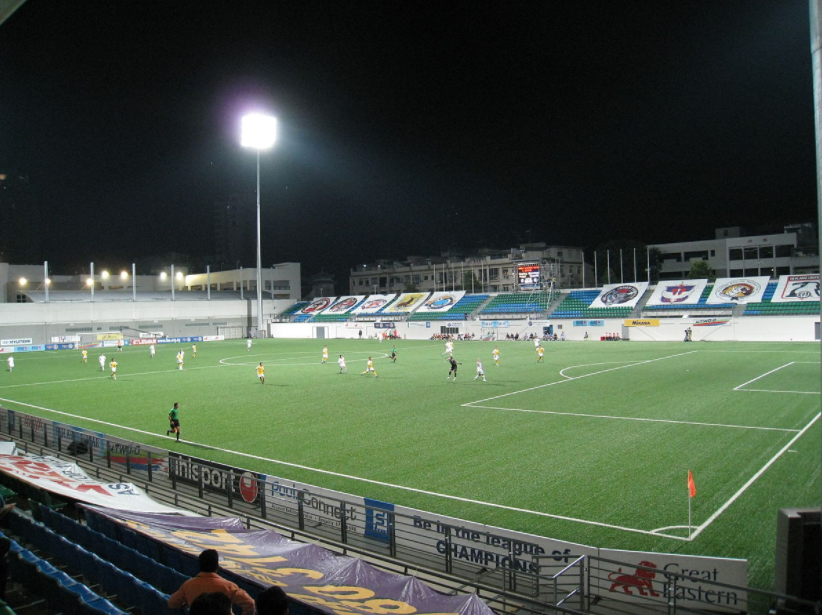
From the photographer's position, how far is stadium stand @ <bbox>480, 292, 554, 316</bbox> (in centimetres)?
Result: 6669

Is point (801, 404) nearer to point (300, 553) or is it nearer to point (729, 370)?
point (729, 370)

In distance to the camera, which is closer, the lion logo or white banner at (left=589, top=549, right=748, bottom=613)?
white banner at (left=589, top=549, right=748, bottom=613)

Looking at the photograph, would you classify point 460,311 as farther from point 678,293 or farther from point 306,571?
point 306,571

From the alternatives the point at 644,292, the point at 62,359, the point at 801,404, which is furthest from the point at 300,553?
the point at 644,292

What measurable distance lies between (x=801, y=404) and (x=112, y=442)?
23.1m

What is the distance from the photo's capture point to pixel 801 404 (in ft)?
71.1

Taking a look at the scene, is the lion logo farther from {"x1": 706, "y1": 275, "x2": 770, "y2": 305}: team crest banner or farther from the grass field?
{"x1": 706, "y1": 275, "x2": 770, "y2": 305}: team crest banner

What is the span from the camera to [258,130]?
198 ft

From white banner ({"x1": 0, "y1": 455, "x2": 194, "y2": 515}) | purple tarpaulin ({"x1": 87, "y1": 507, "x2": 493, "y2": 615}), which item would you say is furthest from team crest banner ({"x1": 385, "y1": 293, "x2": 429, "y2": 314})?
purple tarpaulin ({"x1": 87, "y1": 507, "x2": 493, "y2": 615})

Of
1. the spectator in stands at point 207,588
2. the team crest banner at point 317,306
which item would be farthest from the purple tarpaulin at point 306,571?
the team crest banner at point 317,306

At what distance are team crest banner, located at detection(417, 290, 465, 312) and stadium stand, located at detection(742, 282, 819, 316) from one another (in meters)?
32.6

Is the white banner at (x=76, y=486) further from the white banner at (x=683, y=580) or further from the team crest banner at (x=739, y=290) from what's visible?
the team crest banner at (x=739, y=290)

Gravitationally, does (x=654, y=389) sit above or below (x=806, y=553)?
below

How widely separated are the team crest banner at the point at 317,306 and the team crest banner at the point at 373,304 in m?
6.53
